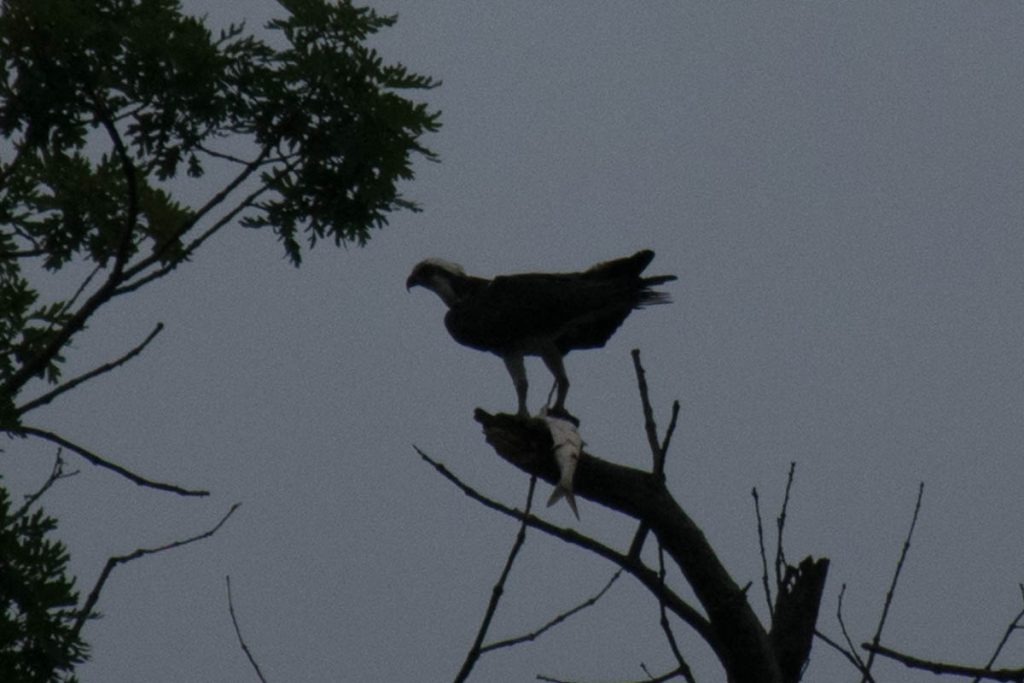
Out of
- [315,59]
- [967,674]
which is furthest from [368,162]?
[967,674]

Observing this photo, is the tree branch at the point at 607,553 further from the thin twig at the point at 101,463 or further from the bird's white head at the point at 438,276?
the bird's white head at the point at 438,276

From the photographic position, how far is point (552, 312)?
7227mm

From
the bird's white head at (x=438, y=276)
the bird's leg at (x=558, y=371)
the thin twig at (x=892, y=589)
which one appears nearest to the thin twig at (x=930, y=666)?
the thin twig at (x=892, y=589)

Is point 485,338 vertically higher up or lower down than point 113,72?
higher up

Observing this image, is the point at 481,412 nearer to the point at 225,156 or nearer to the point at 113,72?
the point at 225,156

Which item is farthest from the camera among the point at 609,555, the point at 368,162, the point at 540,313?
the point at 540,313

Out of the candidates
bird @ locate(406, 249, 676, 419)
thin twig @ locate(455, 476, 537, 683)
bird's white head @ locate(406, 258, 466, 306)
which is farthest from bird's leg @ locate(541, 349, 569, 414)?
thin twig @ locate(455, 476, 537, 683)

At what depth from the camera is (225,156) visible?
222 inches

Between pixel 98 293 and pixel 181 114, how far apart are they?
74 centimetres

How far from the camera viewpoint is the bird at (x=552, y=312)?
22.7 feet

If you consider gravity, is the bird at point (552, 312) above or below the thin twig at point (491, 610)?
above

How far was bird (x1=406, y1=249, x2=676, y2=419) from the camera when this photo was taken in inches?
273

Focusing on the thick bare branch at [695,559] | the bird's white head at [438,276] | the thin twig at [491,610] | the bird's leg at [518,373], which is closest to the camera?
the thin twig at [491,610]

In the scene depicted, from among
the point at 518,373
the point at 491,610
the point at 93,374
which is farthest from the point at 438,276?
the point at 491,610
